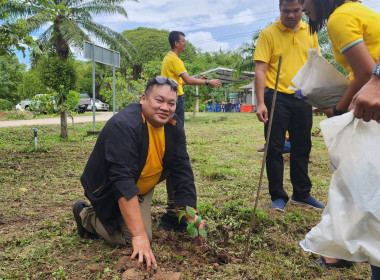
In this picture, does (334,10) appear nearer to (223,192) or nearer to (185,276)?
(185,276)

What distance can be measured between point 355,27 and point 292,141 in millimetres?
1656

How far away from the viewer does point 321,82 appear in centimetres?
208

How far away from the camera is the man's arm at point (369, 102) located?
52.2 inches

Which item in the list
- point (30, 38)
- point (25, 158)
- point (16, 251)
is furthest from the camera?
point (25, 158)

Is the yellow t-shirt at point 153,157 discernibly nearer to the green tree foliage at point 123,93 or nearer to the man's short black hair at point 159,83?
the man's short black hair at point 159,83

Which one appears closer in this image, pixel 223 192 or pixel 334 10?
pixel 334 10

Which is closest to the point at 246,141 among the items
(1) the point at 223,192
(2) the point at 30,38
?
(1) the point at 223,192

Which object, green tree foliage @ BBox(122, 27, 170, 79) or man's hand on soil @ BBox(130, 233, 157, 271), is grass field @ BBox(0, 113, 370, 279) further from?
green tree foliage @ BBox(122, 27, 170, 79)

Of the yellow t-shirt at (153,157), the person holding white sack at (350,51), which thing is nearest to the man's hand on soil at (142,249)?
the yellow t-shirt at (153,157)

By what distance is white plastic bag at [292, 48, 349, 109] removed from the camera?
6.70 ft

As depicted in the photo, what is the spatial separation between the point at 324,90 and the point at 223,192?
1.90 metres

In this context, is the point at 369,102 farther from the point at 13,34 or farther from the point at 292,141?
the point at 13,34

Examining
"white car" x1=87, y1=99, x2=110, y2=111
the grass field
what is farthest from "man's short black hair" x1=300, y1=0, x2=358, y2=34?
"white car" x1=87, y1=99, x2=110, y2=111

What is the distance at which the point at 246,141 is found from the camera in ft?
27.0
